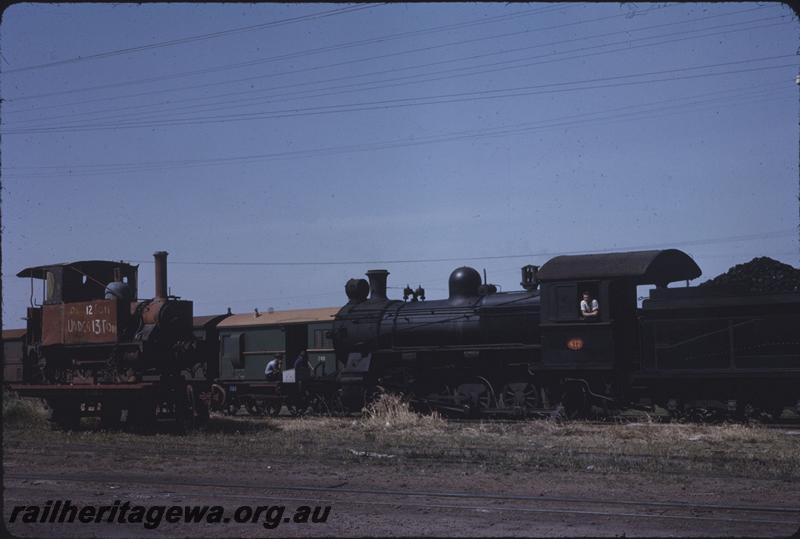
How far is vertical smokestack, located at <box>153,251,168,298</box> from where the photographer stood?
1880 cm

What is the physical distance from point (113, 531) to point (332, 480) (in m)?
3.49

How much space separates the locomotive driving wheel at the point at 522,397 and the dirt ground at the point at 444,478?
52.1 inches

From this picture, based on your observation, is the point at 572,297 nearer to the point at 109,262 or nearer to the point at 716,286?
the point at 716,286

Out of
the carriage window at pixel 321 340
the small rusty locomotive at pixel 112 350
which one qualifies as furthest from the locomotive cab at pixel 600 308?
the small rusty locomotive at pixel 112 350

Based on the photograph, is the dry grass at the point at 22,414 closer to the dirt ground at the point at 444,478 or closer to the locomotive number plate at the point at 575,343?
the dirt ground at the point at 444,478

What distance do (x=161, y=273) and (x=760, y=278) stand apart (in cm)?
1500

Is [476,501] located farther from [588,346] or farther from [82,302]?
[82,302]

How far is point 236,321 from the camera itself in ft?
83.8

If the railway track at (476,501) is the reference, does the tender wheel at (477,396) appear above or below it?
above

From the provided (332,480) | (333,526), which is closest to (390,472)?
(332,480)

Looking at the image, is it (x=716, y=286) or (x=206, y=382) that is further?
(x=206, y=382)

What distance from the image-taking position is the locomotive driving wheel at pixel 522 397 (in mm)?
18156

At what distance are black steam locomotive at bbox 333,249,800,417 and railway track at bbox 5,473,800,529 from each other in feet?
25.7

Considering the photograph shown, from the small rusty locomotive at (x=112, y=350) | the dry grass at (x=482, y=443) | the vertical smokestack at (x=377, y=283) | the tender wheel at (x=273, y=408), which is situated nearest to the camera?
the dry grass at (x=482, y=443)
